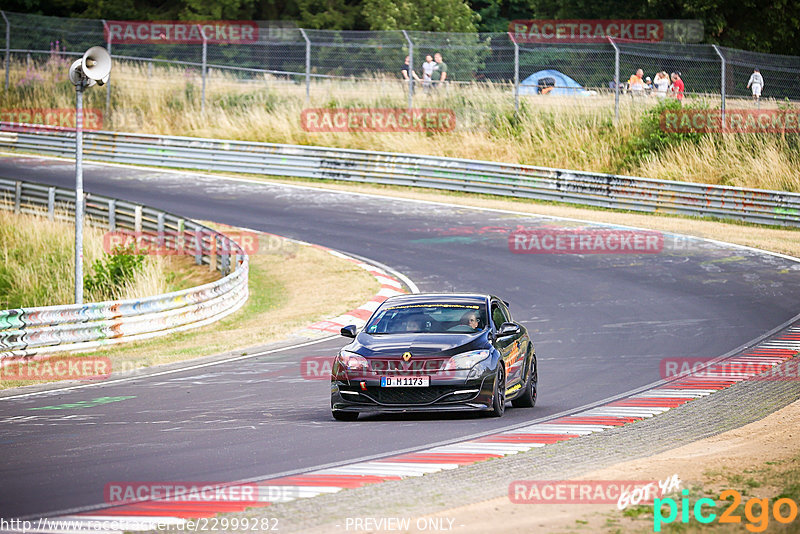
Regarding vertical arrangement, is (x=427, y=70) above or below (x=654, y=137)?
above

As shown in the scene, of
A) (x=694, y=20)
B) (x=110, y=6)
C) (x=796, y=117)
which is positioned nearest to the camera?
(x=796, y=117)

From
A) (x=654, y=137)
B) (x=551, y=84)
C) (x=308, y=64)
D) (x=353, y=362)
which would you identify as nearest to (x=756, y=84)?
(x=654, y=137)

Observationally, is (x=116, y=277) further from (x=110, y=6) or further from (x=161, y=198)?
(x=110, y=6)

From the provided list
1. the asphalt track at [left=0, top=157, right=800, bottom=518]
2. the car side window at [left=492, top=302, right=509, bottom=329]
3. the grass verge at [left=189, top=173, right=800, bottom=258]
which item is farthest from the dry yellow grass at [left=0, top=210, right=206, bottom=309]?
the car side window at [left=492, top=302, right=509, bottom=329]

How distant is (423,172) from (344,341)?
16567 millimetres

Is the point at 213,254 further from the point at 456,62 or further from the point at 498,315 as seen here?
the point at 456,62

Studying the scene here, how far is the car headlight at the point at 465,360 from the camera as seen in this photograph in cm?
1162

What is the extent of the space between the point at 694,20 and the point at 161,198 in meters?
24.8

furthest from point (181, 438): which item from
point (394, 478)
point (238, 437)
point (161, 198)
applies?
point (161, 198)

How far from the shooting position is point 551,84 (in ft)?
123

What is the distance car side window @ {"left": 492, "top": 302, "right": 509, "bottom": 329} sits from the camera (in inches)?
513

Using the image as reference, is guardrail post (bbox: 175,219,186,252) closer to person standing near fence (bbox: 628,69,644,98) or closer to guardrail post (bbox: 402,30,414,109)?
guardrail post (bbox: 402,30,414,109)

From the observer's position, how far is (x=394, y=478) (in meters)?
8.87

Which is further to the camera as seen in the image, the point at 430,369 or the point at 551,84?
the point at 551,84
